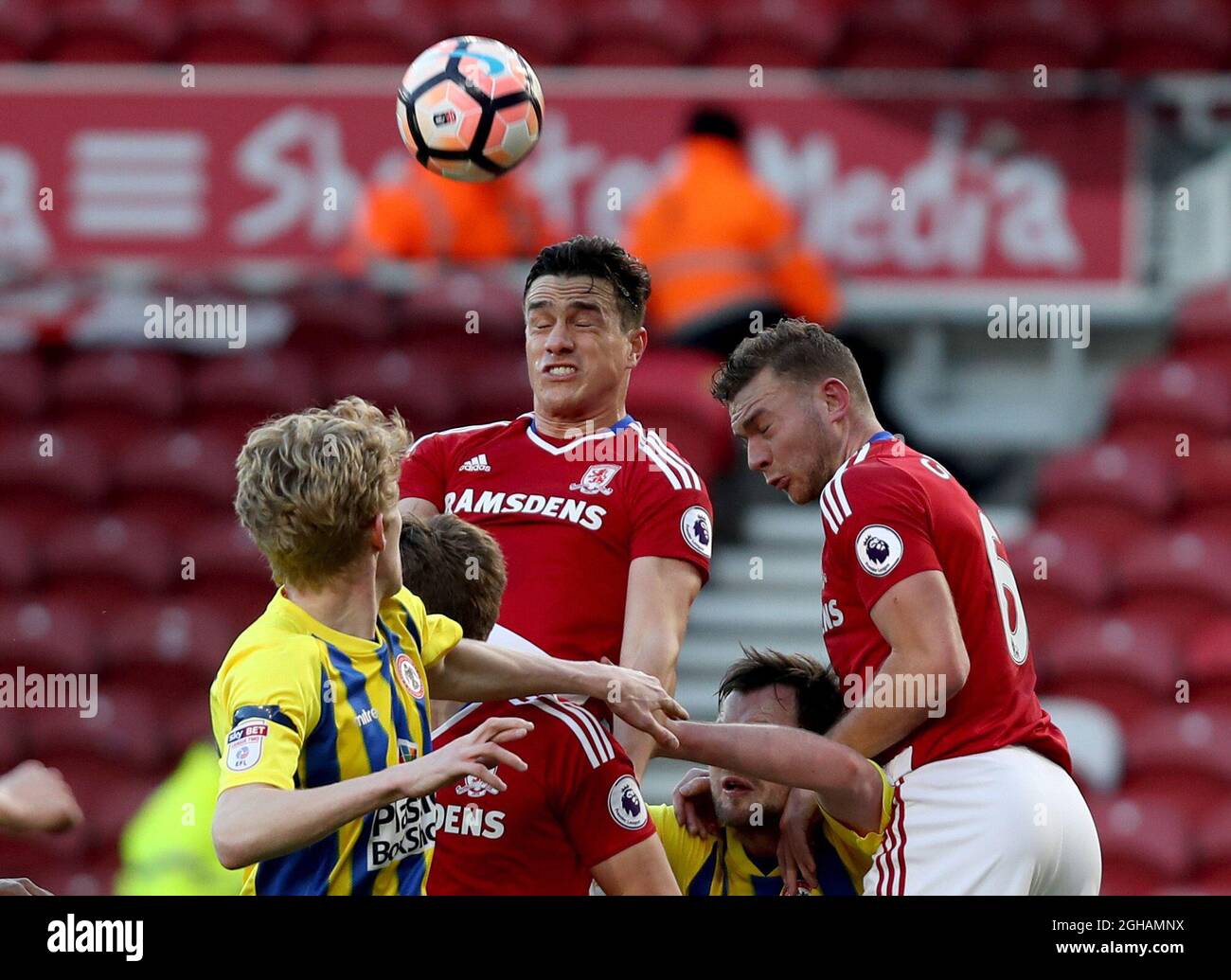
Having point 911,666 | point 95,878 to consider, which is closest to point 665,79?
point 95,878

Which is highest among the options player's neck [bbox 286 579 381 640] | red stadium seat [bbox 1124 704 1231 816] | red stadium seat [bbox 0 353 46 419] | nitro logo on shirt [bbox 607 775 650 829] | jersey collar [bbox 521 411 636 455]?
red stadium seat [bbox 0 353 46 419]

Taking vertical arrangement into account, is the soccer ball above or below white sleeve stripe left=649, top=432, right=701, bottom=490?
above

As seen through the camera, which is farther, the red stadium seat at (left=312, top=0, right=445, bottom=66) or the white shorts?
the red stadium seat at (left=312, top=0, right=445, bottom=66)

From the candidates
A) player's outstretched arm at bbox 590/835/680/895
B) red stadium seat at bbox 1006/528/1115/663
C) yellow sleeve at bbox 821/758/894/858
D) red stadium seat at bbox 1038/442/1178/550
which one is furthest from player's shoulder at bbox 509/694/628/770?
red stadium seat at bbox 1038/442/1178/550

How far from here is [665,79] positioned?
296 inches

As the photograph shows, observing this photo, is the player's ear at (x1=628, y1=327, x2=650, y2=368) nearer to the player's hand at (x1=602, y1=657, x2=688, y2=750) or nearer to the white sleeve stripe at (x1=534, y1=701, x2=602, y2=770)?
the white sleeve stripe at (x1=534, y1=701, x2=602, y2=770)

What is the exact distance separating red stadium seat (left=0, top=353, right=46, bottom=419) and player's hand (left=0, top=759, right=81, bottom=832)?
527 cm

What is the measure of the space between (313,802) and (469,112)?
98.5 inches

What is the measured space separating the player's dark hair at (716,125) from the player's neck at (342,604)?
15.9 feet

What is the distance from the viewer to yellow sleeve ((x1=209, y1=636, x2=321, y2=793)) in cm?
259

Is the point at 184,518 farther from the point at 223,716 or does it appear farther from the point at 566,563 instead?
the point at 223,716

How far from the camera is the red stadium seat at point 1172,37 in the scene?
28.0 feet

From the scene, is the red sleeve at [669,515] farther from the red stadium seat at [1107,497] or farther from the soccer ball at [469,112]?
the red stadium seat at [1107,497]

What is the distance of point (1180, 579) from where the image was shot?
24.4 feet
